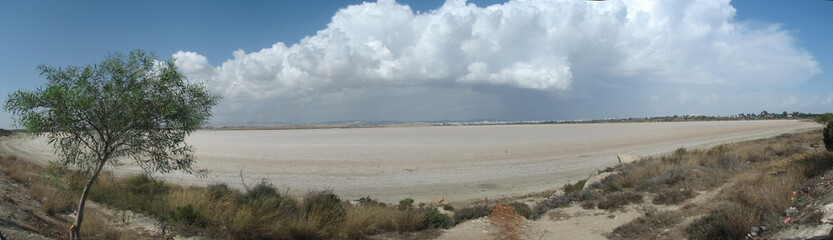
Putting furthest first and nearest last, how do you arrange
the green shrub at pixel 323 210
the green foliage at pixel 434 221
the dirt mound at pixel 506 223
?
the green foliage at pixel 434 221, the green shrub at pixel 323 210, the dirt mound at pixel 506 223

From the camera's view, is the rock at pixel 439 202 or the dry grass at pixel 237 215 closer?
the dry grass at pixel 237 215

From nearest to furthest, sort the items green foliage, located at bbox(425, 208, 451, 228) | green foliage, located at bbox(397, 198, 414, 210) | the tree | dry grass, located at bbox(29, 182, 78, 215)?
1. the tree
2. dry grass, located at bbox(29, 182, 78, 215)
3. green foliage, located at bbox(425, 208, 451, 228)
4. green foliage, located at bbox(397, 198, 414, 210)

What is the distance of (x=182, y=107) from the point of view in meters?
7.13

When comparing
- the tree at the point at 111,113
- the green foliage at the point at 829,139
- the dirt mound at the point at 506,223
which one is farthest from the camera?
the green foliage at the point at 829,139

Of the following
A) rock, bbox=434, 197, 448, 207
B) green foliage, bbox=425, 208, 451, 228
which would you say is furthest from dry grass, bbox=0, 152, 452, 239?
rock, bbox=434, 197, 448, 207

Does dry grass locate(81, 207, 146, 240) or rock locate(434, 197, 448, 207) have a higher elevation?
dry grass locate(81, 207, 146, 240)

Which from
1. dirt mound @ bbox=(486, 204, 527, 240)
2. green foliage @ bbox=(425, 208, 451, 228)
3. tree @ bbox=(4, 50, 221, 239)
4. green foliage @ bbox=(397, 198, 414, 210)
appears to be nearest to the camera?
tree @ bbox=(4, 50, 221, 239)

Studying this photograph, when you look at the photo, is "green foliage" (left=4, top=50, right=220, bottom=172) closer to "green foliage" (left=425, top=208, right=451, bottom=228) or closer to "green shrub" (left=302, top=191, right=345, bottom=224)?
"green shrub" (left=302, top=191, right=345, bottom=224)

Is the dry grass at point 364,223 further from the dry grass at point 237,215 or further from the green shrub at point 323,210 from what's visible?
the green shrub at point 323,210

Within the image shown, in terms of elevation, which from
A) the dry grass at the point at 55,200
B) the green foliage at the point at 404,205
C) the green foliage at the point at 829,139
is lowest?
the green foliage at the point at 404,205

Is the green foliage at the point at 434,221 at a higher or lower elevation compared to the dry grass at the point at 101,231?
lower

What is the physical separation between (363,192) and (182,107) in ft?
38.7

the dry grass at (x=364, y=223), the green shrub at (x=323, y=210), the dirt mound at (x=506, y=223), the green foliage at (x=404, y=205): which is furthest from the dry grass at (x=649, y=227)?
the green shrub at (x=323, y=210)

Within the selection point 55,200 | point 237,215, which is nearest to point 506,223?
point 237,215
